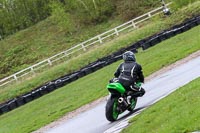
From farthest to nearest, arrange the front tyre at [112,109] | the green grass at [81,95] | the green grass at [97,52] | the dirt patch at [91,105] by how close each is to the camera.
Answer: the green grass at [97,52] → the green grass at [81,95] → the dirt patch at [91,105] → the front tyre at [112,109]

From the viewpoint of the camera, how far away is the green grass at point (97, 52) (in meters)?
35.9

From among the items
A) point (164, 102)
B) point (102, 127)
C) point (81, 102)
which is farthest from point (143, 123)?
point (81, 102)

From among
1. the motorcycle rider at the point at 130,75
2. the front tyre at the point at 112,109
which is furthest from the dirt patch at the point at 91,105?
the motorcycle rider at the point at 130,75

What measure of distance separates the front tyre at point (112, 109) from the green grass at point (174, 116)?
138 centimetres

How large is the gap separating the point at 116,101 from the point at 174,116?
3.39 metres

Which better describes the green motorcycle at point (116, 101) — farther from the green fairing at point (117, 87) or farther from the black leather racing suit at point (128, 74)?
the black leather racing suit at point (128, 74)

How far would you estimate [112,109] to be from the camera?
12281 millimetres

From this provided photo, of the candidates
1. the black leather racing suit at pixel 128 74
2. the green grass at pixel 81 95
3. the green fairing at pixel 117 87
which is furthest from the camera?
the green grass at pixel 81 95

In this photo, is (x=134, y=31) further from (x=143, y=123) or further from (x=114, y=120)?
(x=143, y=123)

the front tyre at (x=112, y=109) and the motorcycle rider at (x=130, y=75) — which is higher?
the motorcycle rider at (x=130, y=75)

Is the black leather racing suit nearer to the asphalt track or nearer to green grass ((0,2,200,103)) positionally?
the asphalt track

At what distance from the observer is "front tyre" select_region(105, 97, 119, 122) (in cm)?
1216

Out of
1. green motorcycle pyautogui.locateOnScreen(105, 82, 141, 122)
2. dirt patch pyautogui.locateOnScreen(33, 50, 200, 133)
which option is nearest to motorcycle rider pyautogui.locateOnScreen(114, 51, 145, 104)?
green motorcycle pyautogui.locateOnScreen(105, 82, 141, 122)

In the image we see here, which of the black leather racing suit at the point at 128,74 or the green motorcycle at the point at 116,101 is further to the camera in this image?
the black leather racing suit at the point at 128,74
